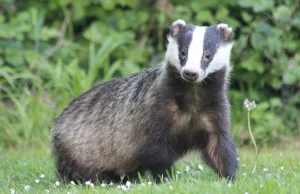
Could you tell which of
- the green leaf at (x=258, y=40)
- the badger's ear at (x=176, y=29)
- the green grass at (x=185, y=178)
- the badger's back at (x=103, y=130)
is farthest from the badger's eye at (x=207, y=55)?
the green leaf at (x=258, y=40)

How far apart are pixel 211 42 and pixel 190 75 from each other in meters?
0.35

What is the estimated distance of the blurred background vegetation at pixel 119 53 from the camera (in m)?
6.81

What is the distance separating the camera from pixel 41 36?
7.30 m

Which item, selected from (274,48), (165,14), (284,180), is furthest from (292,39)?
(284,180)

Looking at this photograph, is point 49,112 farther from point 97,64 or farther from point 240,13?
point 240,13

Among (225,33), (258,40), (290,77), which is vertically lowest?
(290,77)

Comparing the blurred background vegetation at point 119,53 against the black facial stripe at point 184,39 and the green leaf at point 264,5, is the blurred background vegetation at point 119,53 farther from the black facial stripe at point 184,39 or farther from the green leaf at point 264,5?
the black facial stripe at point 184,39

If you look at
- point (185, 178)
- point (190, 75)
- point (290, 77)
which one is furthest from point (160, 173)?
point (290, 77)

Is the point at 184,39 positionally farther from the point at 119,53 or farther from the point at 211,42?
the point at 119,53

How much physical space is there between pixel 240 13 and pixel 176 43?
10.4ft

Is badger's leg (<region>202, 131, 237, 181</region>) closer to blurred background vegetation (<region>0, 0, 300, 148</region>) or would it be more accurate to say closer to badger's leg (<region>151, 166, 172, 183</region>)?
badger's leg (<region>151, 166, 172, 183</region>)

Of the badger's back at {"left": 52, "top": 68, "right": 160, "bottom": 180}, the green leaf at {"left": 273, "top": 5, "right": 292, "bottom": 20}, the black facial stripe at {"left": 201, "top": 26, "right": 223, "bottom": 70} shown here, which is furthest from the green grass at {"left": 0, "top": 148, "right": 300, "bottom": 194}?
the green leaf at {"left": 273, "top": 5, "right": 292, "bottom": 20}

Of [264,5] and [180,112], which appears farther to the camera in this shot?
[264,5]

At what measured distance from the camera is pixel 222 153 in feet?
14.4
